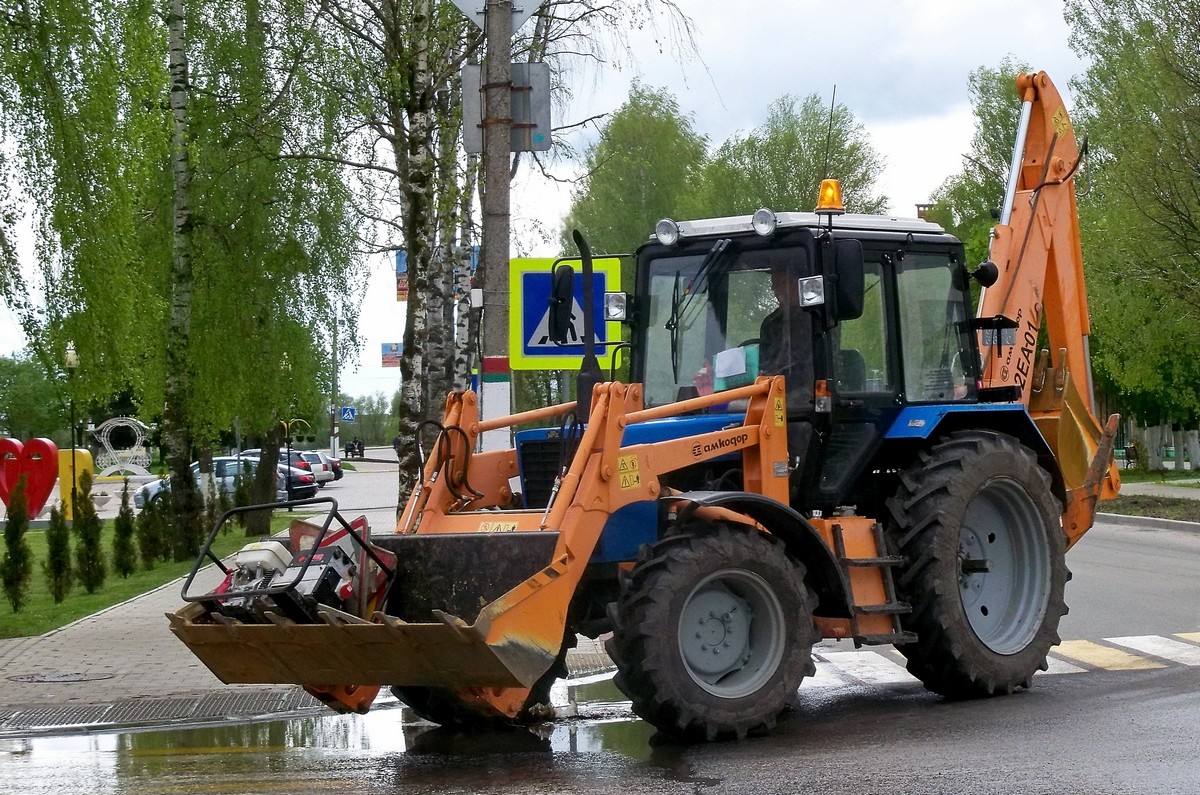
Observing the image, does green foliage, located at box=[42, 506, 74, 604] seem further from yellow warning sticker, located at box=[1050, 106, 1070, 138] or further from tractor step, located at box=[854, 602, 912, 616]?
yellow warning sticker, located at box=[1050, 106, 1070, 138]

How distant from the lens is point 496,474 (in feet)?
31.6

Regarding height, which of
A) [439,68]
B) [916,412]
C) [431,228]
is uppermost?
[439,68]

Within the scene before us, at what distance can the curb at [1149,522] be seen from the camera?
944 inches

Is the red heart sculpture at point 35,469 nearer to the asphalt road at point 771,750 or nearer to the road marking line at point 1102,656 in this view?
the asphalt road at point 771,750

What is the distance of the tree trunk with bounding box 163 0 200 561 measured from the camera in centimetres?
2152

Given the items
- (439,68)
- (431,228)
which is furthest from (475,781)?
(439,68)

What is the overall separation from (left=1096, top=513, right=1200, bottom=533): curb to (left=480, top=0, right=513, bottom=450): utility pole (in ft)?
52.5

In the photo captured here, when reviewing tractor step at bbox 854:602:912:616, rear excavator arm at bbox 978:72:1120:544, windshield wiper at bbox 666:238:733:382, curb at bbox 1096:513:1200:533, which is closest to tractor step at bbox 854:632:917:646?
tractor step at bbox 854:602:912:616

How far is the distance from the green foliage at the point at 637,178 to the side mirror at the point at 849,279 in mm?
46622

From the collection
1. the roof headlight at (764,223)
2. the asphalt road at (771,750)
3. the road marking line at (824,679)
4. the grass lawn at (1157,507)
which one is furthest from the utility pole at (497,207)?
the grass lawn at (1157,507)

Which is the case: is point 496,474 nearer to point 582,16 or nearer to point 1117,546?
point 582,16

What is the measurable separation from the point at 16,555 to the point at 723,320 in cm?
1022

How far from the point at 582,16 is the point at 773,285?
9.50 metres

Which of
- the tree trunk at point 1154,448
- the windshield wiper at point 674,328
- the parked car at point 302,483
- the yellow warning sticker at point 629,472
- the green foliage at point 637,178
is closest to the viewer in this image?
the yellow warning sticker at point 629,472
